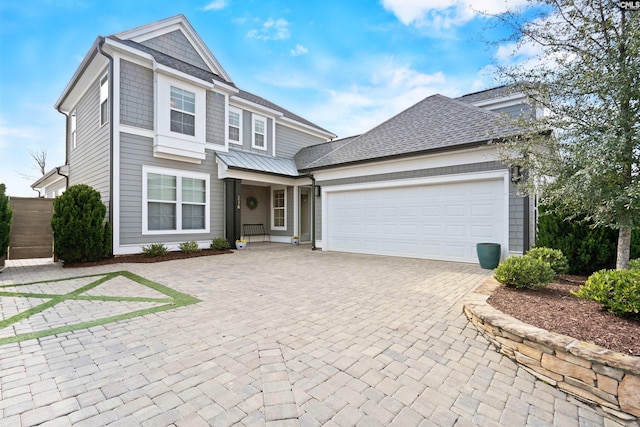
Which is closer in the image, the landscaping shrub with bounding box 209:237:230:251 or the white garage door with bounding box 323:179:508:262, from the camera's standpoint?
the white garage door with bounding box 323:179:508:262

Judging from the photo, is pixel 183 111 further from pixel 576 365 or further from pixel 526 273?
pixel 576 365

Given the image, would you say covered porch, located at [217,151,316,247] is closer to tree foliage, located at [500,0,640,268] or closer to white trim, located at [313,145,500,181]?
white trim, located at [313,145,500,181]

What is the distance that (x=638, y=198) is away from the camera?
330 cm

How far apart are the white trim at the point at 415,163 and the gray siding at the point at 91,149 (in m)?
6.97

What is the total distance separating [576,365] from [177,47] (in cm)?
1342

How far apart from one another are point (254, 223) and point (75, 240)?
7.50 m

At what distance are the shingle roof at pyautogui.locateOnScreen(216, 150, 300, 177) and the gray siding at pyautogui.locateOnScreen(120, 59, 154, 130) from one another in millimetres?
2620

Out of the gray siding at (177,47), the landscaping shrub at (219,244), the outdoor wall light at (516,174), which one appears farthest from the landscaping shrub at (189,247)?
the outdoor wall light at (516,174)

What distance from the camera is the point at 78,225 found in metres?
7.62

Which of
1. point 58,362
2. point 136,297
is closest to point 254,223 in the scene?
point 136,297

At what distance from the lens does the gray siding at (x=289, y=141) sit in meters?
14.5

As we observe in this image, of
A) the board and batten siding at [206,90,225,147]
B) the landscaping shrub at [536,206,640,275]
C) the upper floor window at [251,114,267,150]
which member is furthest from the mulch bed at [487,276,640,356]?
the upper floor window at [251,114,267,150]

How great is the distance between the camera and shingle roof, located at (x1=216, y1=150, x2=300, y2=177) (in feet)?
36.1

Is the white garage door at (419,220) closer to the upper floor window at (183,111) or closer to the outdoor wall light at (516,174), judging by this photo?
the outdoor wall light at (516,174)
